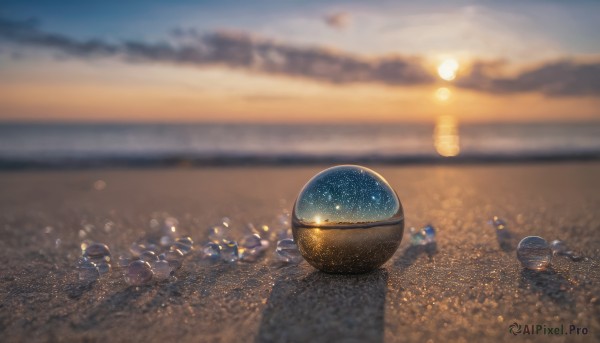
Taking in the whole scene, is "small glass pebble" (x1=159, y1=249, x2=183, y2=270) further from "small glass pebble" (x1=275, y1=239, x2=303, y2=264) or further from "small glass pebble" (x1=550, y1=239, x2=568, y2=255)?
"small glass pebble" (x1=550, y1=239, x2=568, y2=255)

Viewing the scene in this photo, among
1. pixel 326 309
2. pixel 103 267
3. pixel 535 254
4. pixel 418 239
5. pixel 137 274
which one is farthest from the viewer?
pixel 418 239

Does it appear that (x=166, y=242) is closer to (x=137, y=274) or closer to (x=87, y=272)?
(x=87, y=272)

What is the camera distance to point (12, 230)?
4.46 m

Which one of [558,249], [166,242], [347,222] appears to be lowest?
[166,242]

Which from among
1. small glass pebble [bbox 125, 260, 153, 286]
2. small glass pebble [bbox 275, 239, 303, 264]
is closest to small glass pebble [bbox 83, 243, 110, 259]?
small glass pebble [bbox 125, 260, 153, 286]

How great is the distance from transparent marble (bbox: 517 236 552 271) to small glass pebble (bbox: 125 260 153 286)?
2.31 meters

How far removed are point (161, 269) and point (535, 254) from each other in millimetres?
2315

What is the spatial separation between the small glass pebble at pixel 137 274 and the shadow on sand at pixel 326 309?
0.78 m

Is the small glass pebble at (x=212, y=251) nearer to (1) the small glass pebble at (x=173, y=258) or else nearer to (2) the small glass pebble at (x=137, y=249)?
(1) the small glass pebble at (x=173, y=258)

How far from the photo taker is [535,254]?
8.91 feet

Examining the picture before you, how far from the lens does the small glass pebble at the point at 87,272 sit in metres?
2.76

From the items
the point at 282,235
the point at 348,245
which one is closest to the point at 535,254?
the point at 348,245

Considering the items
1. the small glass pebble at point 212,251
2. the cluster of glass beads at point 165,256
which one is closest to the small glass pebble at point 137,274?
the cluster of glass beads at point 165,256

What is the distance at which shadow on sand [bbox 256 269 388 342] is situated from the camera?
1.95m
